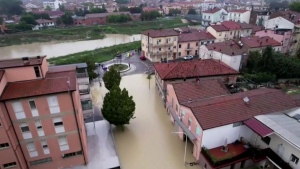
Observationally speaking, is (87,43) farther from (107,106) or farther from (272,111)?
(272,111)

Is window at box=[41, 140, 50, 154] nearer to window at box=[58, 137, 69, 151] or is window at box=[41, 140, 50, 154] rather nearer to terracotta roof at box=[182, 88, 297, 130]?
window at box=[58, 137, 69, 151]

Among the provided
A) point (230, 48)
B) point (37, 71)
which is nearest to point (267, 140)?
point (37, 71)

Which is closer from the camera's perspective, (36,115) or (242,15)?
(36,115)

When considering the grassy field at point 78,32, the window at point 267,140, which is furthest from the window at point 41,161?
the grassy field at point 78,32

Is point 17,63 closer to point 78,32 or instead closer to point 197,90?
point 197,90

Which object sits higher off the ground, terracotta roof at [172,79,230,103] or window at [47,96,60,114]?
window at [47,96,60,114]

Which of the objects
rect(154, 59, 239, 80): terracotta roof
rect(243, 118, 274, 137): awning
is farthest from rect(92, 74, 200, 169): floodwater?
rect(243, 118, 274, 137): awning

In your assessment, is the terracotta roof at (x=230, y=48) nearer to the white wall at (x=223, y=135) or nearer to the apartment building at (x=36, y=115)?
the white wall at (x=223, y=135)

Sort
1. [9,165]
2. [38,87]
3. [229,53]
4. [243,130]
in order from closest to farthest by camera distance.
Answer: [38,87] < [9,165] < [243,130] < [229,53]
